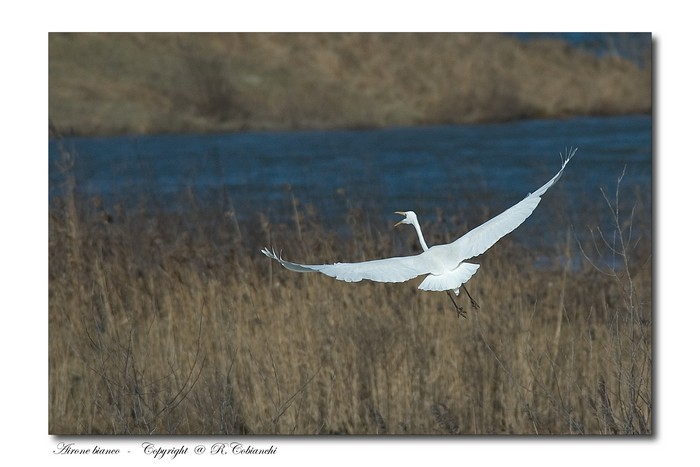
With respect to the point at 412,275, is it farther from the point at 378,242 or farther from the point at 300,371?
the point at 378,242

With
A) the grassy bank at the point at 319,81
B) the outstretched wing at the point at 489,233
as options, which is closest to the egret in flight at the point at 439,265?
the outstretched wing at the point at 489,233

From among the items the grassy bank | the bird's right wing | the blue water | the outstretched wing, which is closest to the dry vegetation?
the blue water

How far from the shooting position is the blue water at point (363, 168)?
531 centimetres

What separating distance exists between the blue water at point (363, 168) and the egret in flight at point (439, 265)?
1077 millimetres

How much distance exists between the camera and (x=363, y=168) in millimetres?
5816

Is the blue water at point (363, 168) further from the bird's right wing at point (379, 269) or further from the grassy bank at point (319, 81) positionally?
the bird's right wing at point (379, 269)

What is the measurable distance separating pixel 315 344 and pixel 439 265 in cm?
100

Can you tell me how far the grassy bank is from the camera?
4.73m

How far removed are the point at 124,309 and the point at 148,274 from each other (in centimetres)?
21

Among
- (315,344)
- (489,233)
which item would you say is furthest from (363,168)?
(489,233)

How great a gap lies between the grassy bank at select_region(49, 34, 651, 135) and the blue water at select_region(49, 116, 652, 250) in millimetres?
85

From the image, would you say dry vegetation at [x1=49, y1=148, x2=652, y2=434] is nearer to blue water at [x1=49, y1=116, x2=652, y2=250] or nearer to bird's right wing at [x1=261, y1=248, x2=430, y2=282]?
blue water at [x1=49, y1=116, x2=652, y2=250]

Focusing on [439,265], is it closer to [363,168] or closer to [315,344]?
[315,344]
